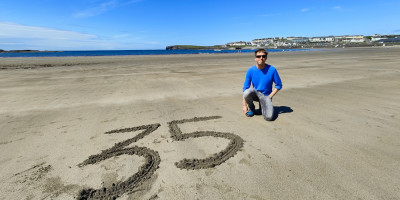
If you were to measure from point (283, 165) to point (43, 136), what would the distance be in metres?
4.23

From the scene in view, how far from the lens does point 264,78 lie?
4.36m

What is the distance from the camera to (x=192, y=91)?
7.51 m

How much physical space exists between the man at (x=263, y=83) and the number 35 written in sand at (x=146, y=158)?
3.87 feet

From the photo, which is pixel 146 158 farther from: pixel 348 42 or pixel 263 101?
pixel 348 42

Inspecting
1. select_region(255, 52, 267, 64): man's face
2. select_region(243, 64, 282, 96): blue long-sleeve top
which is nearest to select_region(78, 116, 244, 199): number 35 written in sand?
select_region(243, 64, 282, 96): blue long-sleeve top

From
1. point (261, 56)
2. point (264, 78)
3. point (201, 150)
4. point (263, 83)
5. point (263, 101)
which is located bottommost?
point (201, 150)

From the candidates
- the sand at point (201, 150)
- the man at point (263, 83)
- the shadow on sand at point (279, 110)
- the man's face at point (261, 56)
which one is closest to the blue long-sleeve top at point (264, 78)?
the man at point (263, 83)

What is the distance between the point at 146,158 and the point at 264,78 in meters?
2.90

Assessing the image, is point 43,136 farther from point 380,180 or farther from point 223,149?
point 380,180

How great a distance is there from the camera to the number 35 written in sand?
2.31m

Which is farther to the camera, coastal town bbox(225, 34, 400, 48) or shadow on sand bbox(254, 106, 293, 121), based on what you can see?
coastal town bbox(225, 34, 400, 48)

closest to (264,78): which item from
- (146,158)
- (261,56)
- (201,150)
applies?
(261,56)

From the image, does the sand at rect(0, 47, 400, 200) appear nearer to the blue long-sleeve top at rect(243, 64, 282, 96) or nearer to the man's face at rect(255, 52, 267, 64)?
the blue long-sleeve top at rect(243, 64, 282, 96)

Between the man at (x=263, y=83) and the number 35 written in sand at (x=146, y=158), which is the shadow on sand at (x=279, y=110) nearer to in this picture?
the man at (x=263, y=83)
